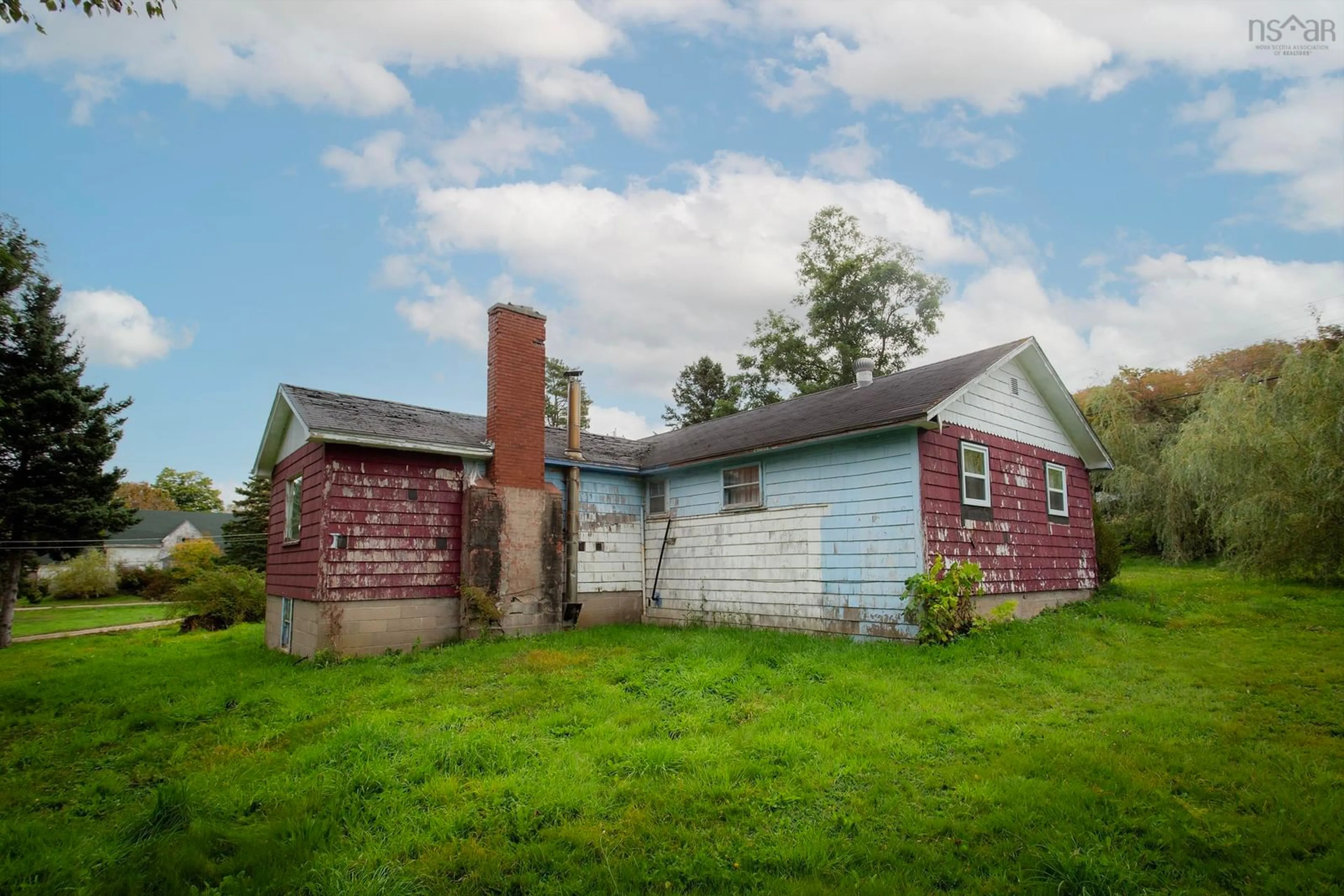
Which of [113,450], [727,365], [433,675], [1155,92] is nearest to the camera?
[433,675]

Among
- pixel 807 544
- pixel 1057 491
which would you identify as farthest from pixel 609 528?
pixel 1057 491

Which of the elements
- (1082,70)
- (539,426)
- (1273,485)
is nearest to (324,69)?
(539,426)

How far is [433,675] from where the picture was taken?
30.2ft

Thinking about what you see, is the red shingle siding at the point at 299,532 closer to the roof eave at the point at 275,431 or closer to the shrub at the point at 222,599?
the roof eave at the point at 275,431

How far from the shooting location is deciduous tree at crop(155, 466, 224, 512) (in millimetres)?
69375

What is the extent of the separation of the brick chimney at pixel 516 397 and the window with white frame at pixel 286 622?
14.9ft

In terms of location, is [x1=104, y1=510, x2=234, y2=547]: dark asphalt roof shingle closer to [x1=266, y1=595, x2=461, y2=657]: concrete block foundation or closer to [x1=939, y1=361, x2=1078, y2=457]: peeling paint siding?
[x1=266, y1=595, x2=461, y2=657]: concrete block foundation

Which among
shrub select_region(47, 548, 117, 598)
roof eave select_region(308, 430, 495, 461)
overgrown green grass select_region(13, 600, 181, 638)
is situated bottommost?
overgrown green grass select_region(13, 600, 181, 638)

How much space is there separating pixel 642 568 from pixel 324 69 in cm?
1105

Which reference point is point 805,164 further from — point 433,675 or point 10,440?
point 10,440

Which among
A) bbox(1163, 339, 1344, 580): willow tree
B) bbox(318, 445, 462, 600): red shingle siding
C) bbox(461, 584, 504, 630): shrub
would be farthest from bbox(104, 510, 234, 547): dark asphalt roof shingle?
bbox(1163, 339, 1344, 580): willow tree

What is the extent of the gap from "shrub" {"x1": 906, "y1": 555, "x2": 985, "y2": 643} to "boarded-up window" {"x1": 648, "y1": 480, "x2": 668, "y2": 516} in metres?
6.22

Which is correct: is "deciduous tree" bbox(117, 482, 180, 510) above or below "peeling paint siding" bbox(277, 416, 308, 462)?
above

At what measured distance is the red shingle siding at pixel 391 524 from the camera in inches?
427
